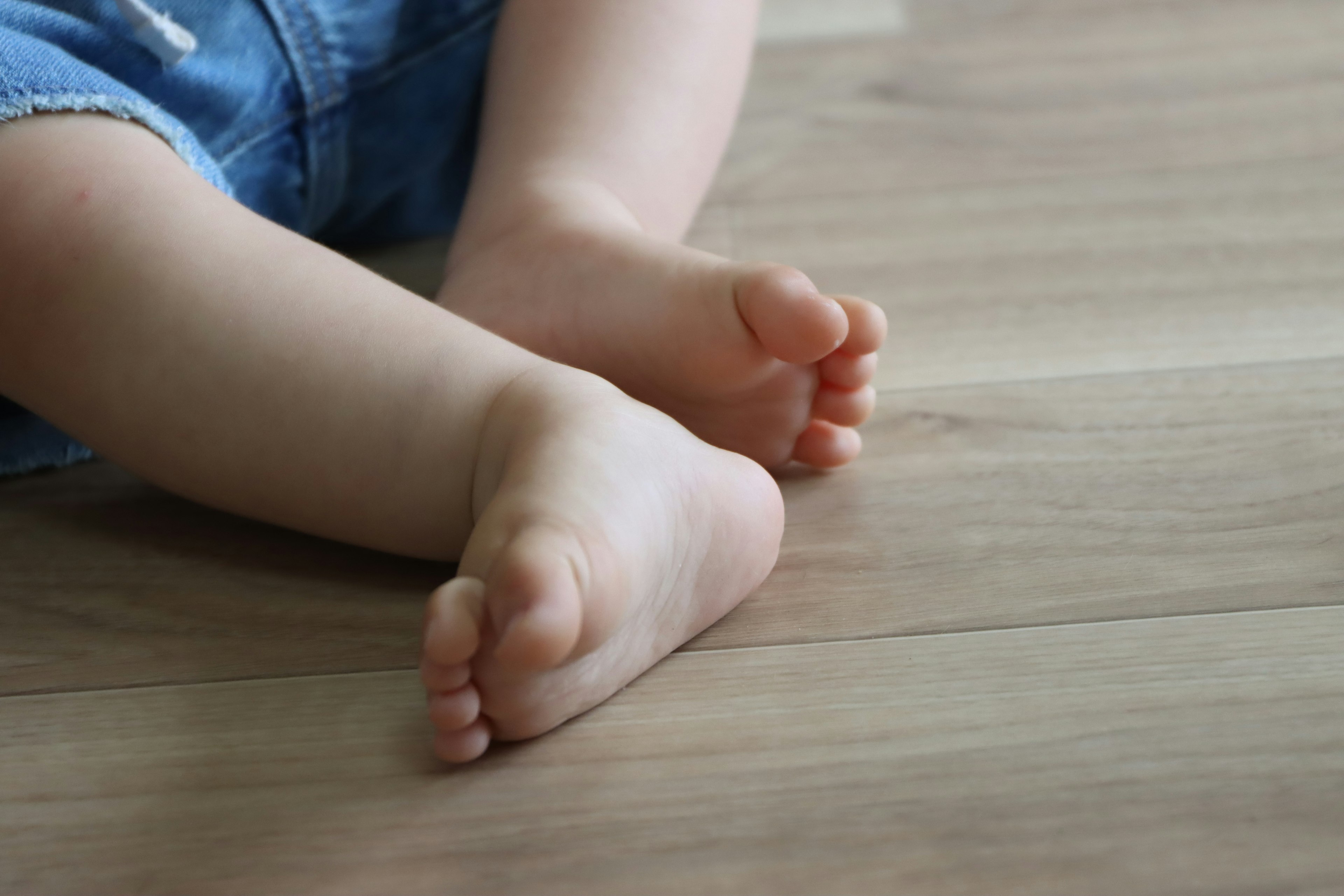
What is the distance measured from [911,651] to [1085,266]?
15.5 inches

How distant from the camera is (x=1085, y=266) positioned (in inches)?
31.4

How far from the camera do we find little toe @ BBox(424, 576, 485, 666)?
427 mm

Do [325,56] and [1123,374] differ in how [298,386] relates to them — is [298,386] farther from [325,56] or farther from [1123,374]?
[1123,374]

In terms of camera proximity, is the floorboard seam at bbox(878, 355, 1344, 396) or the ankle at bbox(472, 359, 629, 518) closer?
the ankle at bbox(472, 359, 629, 518)

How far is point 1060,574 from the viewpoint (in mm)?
564

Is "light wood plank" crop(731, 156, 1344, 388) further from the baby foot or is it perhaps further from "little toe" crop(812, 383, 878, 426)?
the baby foot

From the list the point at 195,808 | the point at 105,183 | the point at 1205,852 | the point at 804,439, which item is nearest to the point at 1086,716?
the point at 1205,852

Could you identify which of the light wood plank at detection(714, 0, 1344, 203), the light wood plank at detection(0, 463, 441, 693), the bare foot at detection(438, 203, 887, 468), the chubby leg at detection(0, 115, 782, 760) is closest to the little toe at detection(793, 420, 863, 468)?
the bare foot at detection(438, 203, 887, 468)

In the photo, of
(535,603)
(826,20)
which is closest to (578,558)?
(535,603)

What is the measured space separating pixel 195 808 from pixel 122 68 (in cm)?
41

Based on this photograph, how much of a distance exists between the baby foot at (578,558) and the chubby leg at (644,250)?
0.08m

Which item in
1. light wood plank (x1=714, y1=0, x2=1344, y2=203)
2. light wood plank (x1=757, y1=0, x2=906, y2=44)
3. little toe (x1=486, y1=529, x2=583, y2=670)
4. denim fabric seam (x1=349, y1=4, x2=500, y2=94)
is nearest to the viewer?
little toe (x1=486, y1=529, x2=583, y2=670)

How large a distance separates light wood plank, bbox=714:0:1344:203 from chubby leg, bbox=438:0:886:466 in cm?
19

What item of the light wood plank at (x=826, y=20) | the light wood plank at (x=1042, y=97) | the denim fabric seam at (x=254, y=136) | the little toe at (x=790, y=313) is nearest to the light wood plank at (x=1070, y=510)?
the little toe at (x=790, y=313)
